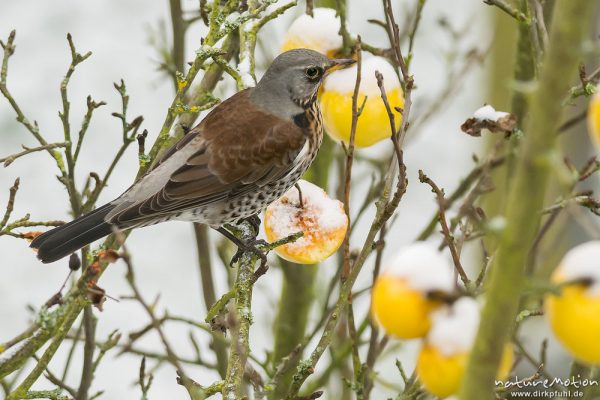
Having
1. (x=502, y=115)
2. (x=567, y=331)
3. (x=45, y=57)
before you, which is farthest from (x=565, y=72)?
(x=45, y=57)

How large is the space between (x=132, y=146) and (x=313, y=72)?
4126mm

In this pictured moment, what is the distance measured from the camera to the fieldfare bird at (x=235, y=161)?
9.52ft

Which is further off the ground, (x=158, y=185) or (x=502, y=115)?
(x=158, y=185)

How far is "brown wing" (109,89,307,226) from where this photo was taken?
2.93 metres

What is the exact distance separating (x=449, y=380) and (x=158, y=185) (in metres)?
2.05

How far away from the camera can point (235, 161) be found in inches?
116

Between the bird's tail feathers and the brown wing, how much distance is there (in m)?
0.33

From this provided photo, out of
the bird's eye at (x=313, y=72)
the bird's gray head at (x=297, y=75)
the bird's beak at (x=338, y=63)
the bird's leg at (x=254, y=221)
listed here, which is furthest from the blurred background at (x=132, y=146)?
the bird's beak at (x=338, y=63)

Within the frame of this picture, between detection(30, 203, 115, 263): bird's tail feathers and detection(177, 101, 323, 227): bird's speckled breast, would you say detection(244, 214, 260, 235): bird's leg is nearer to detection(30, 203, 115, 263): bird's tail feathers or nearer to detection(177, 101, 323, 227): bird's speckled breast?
detection(177, 101, 323, 227): bird's speckled breast

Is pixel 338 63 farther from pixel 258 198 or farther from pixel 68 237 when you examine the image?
pixel 68 237

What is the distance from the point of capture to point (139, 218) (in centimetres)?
283

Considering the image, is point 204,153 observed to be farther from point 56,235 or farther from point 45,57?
point 45,57

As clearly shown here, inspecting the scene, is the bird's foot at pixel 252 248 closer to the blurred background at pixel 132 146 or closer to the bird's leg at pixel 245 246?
the bird's leg at pixel 245 246

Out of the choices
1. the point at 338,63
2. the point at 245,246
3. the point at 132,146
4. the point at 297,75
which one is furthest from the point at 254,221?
the point at 132,146
